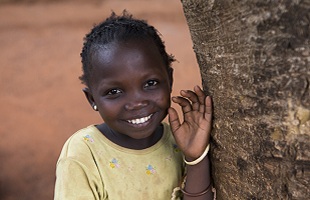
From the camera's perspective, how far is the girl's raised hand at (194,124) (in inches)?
53.4

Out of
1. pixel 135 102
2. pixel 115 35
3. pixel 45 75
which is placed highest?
pixel 115 35

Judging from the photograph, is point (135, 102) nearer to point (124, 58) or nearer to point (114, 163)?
point (124, 58)

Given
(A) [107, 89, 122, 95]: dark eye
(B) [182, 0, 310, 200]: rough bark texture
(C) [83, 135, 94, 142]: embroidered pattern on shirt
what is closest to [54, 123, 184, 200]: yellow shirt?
(C) [83, 135, 94, 142]: embroidered pattern on shirt

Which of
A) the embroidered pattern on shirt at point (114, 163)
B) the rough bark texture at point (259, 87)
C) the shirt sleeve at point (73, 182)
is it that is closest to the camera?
the rough bark texture at point (259, 87)

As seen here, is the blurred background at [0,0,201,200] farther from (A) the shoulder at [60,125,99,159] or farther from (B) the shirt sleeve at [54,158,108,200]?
(B) the shirt sleeve at [54,158,108,200]

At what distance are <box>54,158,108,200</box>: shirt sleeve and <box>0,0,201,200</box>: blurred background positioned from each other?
7.83 feet

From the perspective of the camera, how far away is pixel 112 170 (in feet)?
5.23

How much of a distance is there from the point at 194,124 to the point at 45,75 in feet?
15.6

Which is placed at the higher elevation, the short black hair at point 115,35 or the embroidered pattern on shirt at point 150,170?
the short black hair at point 115,35

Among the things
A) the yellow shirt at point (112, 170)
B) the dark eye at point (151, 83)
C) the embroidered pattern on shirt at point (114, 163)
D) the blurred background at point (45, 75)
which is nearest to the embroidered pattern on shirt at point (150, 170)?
the yellow shirt at point (112, 170)

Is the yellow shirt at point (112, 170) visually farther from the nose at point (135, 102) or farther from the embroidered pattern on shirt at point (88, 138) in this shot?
the nose at point (135, 102)

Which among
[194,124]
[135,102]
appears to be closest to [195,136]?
[194,124]

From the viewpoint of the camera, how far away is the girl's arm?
1.36 metres

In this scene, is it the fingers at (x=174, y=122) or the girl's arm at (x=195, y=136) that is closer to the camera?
the girl's arm at (x=195, y=136)
